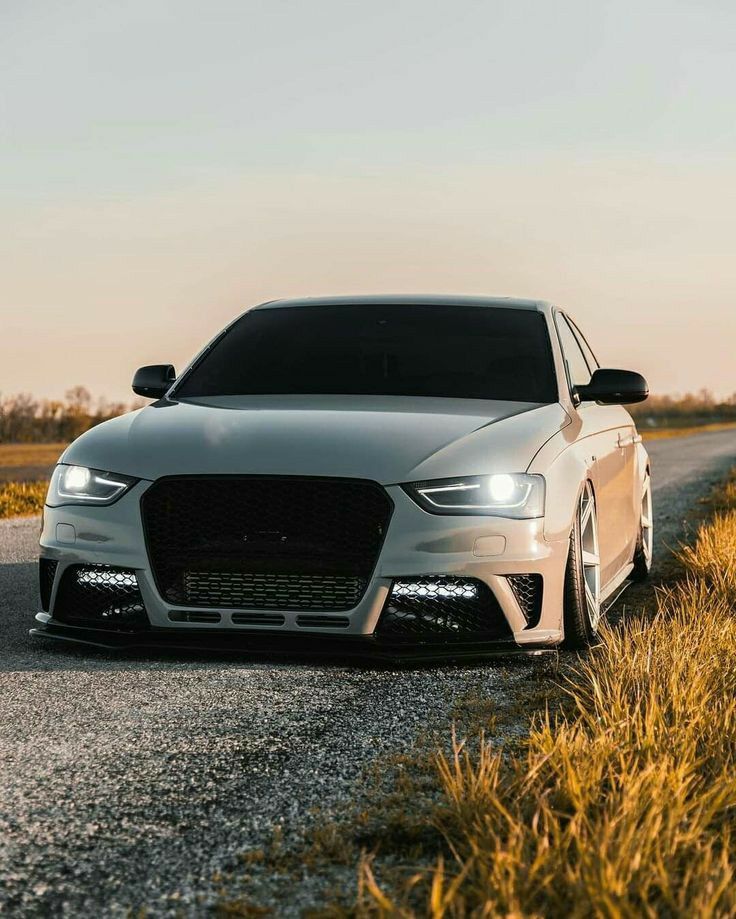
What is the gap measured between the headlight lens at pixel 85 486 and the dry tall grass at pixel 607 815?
6.59 feet

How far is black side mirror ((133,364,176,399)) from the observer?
264 inches

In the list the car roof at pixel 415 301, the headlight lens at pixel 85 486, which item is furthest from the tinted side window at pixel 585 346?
the headlight lens at pixel 85 486

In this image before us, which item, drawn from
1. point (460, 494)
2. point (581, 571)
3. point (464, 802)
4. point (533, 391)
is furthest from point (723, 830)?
point (533, 391)

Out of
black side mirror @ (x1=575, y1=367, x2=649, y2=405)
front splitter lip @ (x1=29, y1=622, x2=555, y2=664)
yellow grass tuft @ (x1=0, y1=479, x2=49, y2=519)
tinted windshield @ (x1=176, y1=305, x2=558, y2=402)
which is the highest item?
tinted windshield @ (x1=176, y1=305, x2=558, y2=402)

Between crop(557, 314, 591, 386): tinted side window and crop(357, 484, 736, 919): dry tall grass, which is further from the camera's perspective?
crop(557, 314, 591, 386): tinted side window

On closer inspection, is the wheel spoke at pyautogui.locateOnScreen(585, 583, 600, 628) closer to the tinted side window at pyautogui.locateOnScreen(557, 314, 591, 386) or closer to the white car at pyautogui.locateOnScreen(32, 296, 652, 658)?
the white car at pyautogui.locateOnScreen(32, 296, 652, 658)

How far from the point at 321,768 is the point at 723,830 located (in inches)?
48.3

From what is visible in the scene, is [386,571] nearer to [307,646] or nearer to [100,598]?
[307,646]

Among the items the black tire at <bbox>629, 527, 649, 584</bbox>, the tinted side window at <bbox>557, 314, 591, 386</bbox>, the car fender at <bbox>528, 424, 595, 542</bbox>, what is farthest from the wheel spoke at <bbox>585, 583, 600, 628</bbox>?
the black tire at <bbox>629, 527, 649, 584</bbox>

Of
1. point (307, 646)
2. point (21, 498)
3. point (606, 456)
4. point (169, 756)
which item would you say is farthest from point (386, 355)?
point (21, 498)

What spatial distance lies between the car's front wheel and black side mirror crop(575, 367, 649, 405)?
0.62 m

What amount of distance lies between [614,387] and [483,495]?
165 centimetres

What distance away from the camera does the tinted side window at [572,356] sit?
22.0 ft

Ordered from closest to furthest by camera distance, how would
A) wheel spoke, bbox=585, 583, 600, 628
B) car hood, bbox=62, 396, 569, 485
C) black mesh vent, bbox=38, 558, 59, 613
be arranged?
1. car hood, bbox=62, 396, 569, 485
2. black mesh vent, bbox=38, 558, 59, 613
3. wheel spoke, bbox=585, 583, 600, 628
